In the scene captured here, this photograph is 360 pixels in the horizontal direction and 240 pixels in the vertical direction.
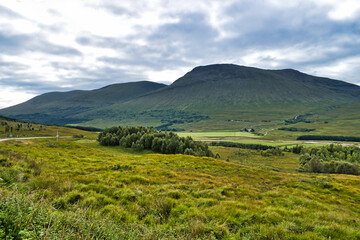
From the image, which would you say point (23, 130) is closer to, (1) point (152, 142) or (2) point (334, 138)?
(1) point (152, 142)

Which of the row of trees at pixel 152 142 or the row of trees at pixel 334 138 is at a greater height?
the row of trees at pixel 152 142

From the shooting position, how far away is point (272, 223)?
8344 millimetres

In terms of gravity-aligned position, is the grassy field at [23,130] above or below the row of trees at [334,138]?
above

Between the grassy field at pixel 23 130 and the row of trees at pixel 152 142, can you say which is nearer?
the row of trees at pixel 152 142

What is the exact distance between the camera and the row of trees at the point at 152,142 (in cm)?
6331

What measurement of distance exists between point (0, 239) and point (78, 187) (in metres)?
7.17

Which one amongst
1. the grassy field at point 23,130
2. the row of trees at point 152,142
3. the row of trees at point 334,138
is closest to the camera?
the row of trees at point 152,142

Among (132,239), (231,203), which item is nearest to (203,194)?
(231,203)

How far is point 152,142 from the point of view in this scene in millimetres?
64562

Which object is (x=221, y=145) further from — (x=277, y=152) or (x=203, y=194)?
(x=203, y=194)

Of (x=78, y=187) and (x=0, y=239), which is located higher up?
(x=0, y=239)

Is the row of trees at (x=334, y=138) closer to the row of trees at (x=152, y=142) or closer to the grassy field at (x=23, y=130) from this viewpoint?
the row of trees at (x=152, y=142)

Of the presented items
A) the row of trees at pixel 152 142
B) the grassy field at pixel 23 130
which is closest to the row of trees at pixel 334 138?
the row of trees at pixel 152 142

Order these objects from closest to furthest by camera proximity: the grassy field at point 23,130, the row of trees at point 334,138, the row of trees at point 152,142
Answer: the row of trees at point 152,142
the grassy field at point 23,130
the row of trees at point 334,138
